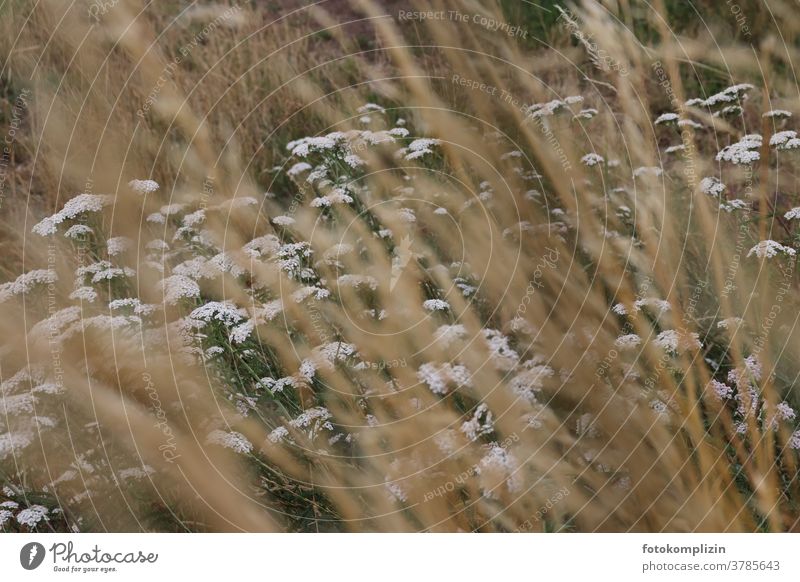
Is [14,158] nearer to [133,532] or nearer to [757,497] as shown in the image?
[133,532]

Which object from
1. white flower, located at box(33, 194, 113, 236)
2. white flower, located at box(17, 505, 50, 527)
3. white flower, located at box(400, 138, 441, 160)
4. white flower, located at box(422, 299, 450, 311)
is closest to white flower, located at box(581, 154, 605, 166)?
white flower, located at box(400, 138, 441, 160)

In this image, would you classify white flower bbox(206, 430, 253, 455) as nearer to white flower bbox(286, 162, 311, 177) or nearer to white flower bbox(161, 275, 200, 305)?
white flower bbox(161, 275, 200, 305)

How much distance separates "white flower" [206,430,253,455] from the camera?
1366 mm

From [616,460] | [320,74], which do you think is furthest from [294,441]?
[320,74]

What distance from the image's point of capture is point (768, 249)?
1.43 metres

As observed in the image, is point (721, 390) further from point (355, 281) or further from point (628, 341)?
point (355, 281)

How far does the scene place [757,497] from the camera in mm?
1368

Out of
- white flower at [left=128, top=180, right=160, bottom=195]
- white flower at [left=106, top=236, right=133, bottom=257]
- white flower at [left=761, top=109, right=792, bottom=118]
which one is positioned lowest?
white flower at [left=106, top=236, right=133, bottom=257]

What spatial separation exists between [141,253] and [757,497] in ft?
4.38
